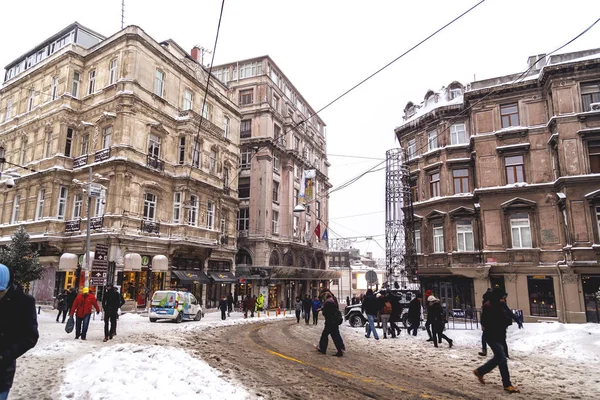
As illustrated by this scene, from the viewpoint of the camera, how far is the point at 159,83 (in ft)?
97.2

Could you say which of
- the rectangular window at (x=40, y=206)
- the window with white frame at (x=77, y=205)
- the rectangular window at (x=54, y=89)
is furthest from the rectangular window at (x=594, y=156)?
the rectangular window at (x=54, y=89)

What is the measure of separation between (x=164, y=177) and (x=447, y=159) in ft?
65.7

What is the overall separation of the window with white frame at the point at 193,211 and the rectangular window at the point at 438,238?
57.7 ft

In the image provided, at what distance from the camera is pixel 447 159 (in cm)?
2841

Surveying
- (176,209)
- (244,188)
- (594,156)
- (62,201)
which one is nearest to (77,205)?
(62,201)

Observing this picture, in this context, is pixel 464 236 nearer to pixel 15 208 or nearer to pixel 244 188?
pixel 244 188

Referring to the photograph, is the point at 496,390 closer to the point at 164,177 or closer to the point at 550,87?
the point at 550,87

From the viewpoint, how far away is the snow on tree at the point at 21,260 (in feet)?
75.3

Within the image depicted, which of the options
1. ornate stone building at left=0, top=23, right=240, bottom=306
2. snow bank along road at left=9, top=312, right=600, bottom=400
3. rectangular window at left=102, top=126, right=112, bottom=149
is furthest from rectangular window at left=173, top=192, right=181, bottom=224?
snow bank along road at left=9, top=312, right=600, bottom=400

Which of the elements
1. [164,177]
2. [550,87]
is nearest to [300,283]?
[164,177]

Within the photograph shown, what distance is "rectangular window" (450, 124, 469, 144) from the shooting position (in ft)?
93.7

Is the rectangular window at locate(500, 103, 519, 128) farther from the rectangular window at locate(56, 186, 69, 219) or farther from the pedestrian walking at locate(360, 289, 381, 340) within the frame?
the rectangular window at locate(56, 186, 69, 219)

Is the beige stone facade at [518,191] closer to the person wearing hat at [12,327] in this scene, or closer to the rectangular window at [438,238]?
the rectangular window at [438,238]

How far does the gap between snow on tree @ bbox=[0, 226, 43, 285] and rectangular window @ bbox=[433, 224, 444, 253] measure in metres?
25.5
